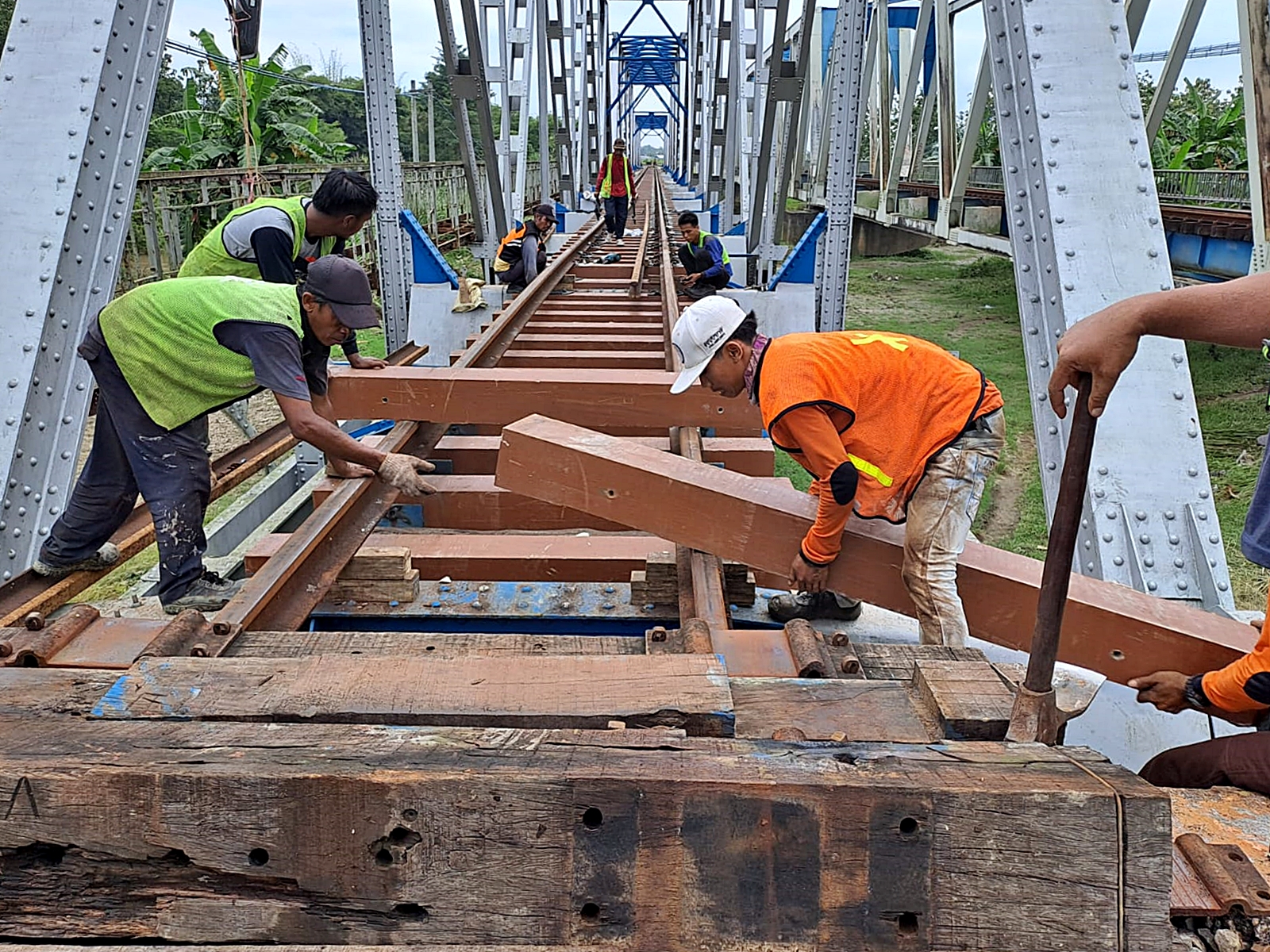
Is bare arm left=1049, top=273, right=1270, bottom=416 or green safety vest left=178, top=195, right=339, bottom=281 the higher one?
green safety vest left=178, top=195, right=339, bottom=281

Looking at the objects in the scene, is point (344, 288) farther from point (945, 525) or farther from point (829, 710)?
point (829, 710)

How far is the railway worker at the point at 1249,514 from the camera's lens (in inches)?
56.3

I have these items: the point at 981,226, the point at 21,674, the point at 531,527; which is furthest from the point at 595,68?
the point at 21,674

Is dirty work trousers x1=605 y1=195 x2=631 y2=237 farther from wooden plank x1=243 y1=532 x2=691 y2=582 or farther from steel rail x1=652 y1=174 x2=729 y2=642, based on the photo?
wooden plank x1=243 y1=532 x2=691 y2=582

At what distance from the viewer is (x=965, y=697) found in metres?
1.56

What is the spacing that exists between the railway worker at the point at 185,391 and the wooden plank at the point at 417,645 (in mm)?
Answer: 1185

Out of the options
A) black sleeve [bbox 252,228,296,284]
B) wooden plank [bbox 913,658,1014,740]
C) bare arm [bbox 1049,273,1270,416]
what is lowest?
wooden plank [bbox 913,658,1014,740]

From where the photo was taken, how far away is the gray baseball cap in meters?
3.42

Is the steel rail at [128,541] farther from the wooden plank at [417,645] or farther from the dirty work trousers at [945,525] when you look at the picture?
the dirty work trousers at [945,525]

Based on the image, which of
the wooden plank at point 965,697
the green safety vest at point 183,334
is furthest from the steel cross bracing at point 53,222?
the wooden plank at point 965,697

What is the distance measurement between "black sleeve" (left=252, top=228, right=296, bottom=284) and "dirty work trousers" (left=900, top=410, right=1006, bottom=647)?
9.43ft

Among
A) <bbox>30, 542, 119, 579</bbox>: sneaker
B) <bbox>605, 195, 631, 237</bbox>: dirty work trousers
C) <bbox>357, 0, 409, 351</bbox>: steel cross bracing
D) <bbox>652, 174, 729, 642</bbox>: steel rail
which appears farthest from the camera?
<bbox>605, 195, 631, 237</bbox>: dirty work trousers

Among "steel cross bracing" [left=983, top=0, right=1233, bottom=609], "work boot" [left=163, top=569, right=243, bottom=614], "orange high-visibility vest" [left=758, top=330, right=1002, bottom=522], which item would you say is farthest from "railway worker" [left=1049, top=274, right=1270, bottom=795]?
"work boot" [left=163, top=569, right=243, bottom=614]

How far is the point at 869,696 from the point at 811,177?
2848 centimetres
